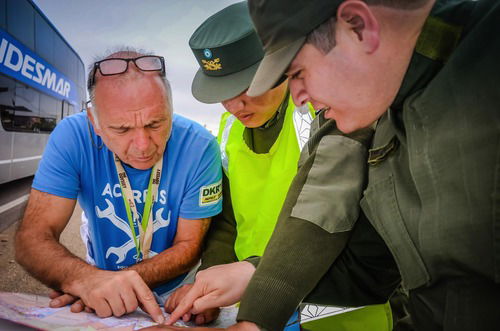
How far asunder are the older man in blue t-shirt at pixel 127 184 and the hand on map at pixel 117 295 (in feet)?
0.59

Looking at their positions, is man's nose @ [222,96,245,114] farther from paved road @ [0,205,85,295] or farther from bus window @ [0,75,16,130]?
bus window @ [0,75,16,130]

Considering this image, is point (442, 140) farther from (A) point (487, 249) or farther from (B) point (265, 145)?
(B) point (265, 145)

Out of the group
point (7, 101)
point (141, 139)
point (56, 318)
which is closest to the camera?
point (56, 318)

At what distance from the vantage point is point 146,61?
1.60m

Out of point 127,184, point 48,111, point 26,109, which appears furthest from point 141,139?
point 48,111

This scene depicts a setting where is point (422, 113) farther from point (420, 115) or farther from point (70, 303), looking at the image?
point (70, 303)

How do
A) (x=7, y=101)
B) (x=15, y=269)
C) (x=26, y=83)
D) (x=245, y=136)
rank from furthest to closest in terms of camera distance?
(x=26, y=83), (x=7, y=101), (x=15, y=269), (x=245, y=136)

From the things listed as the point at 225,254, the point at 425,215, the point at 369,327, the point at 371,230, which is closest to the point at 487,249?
the point at 425,215

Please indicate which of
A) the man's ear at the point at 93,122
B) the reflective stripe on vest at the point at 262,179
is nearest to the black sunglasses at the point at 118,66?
the man's ear at the point at 93,122

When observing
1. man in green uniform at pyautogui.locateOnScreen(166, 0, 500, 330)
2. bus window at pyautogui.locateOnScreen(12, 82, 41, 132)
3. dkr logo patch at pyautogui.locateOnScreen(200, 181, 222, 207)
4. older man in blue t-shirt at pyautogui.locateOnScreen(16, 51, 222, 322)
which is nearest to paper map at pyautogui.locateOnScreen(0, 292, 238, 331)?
older man in blue t-shirt at pyautogui.locateOnScreen(16, 51, 222, 322)

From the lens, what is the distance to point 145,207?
160cm

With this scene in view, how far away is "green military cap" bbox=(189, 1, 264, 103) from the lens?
1627 millimetres

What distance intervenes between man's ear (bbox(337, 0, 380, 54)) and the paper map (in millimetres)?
966

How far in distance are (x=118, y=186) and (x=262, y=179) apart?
70 cm
